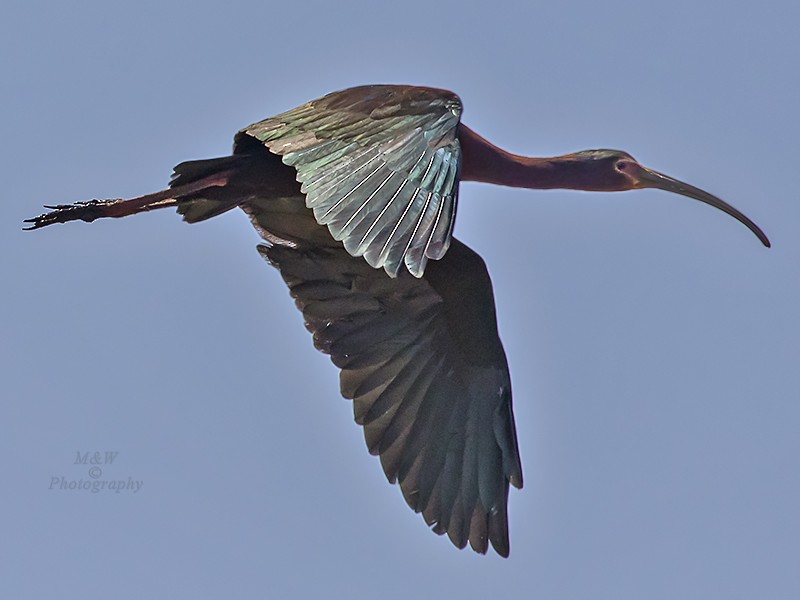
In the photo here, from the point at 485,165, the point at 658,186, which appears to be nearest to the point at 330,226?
the point at 485,165

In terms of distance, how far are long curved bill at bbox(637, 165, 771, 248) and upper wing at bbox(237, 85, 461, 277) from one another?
8.58 feet

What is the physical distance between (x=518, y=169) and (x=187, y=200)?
237cm

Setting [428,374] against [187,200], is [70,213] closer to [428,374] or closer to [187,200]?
[187,200]

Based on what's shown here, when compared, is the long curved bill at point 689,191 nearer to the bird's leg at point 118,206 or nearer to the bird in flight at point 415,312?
the bird in flight at point 415,312

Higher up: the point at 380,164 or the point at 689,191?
the point at 689,191

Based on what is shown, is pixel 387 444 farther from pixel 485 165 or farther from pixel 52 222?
pixel 52 222

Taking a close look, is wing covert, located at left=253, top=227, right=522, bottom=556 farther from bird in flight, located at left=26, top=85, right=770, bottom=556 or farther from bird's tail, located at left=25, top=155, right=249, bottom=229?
bird's tail, located at left=25, top=155, right=249, bottom=229

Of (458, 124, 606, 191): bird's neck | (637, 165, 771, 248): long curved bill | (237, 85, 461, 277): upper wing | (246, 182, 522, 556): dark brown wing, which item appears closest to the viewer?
(237, 85, 461, 277): upper wing

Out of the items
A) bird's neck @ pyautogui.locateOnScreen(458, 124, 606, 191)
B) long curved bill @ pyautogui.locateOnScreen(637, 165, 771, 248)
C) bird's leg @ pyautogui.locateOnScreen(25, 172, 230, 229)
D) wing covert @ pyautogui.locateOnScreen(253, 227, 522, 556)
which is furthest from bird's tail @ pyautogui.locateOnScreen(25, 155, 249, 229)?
long curved bill @ pyautogui.locateOnScreen(637, 165, 771, 248)

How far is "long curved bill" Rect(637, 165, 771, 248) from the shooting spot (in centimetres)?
1299

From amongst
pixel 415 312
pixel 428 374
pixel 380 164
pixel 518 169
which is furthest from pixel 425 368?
pixel 380 164

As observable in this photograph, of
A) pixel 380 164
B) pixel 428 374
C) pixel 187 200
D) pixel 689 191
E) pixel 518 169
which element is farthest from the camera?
pixel 689 191

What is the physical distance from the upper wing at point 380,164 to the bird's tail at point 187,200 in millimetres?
458

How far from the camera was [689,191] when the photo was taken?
1307cm
